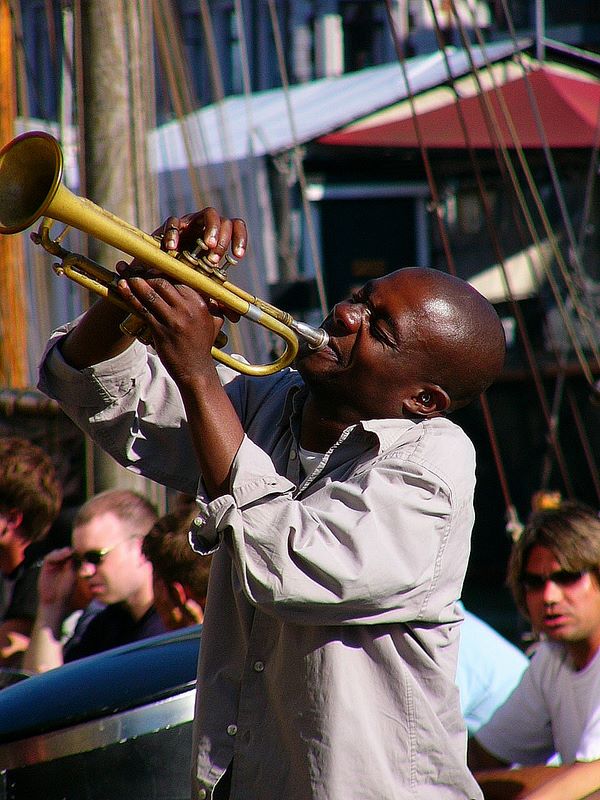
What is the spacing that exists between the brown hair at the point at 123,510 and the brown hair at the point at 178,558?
1.10ft

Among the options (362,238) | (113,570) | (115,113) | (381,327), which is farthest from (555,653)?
(362,238)

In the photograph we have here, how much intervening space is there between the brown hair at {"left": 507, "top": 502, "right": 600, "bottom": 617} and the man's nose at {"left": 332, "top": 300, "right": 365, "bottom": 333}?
1468 millimetres

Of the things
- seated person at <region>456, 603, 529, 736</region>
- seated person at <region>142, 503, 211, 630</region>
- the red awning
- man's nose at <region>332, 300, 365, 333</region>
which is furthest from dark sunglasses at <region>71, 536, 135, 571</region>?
the red awning

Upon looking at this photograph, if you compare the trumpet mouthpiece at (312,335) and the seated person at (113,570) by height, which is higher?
the trumpet mouthpiece at (312,335)

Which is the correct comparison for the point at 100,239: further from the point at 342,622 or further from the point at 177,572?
the point at 177,572

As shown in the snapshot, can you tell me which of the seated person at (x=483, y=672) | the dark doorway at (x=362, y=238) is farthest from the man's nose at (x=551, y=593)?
the dark doorway at (x=362, y=238)

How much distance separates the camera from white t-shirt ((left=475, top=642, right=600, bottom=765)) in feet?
9.92

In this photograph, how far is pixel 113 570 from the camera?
3.31 meters

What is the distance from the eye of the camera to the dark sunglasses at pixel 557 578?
3.06 m

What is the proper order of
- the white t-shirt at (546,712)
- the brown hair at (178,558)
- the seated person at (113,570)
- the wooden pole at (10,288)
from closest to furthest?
the brown hair at (178,558) → the white t-shirt at (546,712) → the seated person at (113,570) → the wooden pole at (10,288)

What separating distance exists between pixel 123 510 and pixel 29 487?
61 centimetres

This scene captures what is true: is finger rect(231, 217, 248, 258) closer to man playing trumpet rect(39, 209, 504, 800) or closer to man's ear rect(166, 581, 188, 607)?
man playing trumpet rect(39, 209, 504, 800)

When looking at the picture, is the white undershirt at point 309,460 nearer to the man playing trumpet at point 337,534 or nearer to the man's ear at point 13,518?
the man playing trumpet at point 337,534

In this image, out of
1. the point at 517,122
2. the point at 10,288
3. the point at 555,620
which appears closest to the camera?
the point at 555,620
